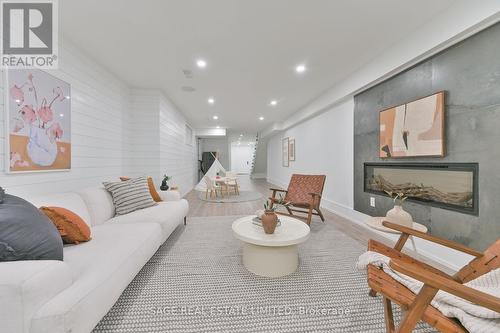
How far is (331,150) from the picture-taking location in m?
4.35

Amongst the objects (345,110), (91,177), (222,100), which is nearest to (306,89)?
(345,110)

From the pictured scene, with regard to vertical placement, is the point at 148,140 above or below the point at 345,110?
below

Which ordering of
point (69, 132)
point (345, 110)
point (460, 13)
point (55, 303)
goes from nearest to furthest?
point (55, 303) → point (460, 13) → point (69, 132) → point (345, 110)

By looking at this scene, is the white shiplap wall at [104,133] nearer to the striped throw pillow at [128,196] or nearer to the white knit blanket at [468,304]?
the striped throw pillow at [128,196]

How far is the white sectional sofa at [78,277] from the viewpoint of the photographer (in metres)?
0.80

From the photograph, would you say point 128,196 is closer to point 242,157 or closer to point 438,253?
point 438,253

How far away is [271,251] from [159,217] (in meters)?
1.25

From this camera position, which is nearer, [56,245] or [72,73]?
[56,245]

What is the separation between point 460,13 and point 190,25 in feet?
8.35

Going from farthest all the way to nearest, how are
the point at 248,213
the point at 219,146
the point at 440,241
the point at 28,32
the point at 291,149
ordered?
the point at 219,146
the point at 291,149
the point at 248,213
the point at 28,32
the point at 440,241

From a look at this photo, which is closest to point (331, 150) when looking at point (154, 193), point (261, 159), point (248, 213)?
point (248, 213)

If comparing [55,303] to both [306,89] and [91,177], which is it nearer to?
[91,177]

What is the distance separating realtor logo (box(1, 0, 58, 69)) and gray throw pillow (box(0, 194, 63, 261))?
5.16 feet

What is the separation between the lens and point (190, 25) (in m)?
2.15
